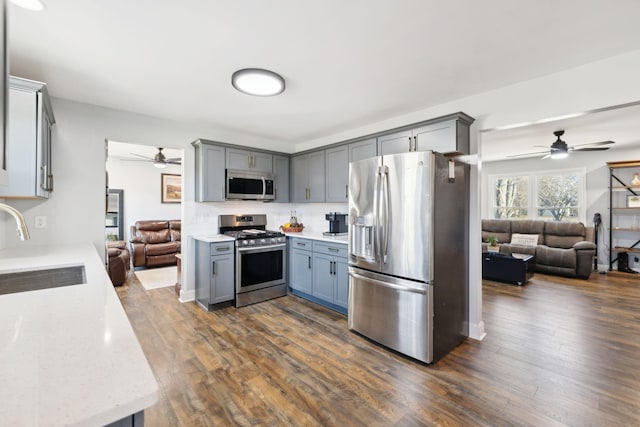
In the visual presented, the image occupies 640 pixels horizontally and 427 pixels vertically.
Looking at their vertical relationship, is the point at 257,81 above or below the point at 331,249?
above

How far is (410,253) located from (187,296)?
3.00 metres

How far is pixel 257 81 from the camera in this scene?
2.47 m

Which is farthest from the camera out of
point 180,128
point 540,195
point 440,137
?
point 540,195

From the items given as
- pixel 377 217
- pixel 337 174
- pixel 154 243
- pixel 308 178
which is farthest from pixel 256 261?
pixel 154 243

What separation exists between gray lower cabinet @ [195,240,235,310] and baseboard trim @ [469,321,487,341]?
8.94ft

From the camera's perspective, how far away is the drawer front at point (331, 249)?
3375 millimetres

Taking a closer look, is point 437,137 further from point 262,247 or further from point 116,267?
point 116,267

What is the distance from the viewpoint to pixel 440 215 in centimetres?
247

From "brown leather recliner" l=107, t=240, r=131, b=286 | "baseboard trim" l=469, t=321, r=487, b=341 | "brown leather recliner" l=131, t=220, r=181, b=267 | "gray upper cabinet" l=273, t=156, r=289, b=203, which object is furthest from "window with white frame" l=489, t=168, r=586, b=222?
"brown leather recliner" l=107, t=240, r=131, b=286

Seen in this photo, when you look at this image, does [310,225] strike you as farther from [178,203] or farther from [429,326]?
[178,203]

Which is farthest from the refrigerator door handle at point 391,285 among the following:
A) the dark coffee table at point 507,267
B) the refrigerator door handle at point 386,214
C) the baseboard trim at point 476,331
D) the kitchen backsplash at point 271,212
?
the dark coffee table at point 507,267

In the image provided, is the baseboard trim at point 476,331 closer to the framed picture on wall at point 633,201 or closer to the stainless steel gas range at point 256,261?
the stainless steel gas range at point 256,261

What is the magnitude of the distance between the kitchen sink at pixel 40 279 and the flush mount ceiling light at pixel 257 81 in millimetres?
1818

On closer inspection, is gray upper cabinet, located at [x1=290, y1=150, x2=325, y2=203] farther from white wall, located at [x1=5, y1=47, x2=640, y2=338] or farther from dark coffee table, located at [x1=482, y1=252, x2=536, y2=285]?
dark coffee table, located at [x1=482, y1=252, x2=536, y2=285]
